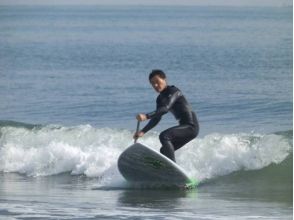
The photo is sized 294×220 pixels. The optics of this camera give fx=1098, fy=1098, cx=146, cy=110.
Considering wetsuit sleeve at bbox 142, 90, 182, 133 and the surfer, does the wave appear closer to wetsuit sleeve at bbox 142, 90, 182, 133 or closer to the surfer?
the surfer

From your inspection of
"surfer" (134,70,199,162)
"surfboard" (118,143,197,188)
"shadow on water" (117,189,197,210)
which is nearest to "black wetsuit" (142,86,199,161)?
"surfer" (134,70,199,162)

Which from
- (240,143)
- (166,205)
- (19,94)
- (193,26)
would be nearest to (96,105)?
(19,94)

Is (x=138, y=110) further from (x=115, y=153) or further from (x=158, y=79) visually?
(x=158, y=79)

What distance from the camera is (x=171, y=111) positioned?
1038 cm

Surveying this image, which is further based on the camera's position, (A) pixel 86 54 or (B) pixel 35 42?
(B) pixel 35 42

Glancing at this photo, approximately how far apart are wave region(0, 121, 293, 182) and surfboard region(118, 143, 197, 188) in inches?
32.9

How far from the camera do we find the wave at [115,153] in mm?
12125

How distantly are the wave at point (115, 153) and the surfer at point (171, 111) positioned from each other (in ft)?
3.18

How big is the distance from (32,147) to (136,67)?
1139cm

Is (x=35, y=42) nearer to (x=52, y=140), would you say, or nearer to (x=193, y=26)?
(x=193, y=26)

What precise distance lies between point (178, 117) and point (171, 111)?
0.11 meters

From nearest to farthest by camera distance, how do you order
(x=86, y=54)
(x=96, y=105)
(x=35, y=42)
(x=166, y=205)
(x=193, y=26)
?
(x=166, y=205)
(x=96, y=105)
(x=86, y=54)
(x=35, y=42)
(x=193, y=26)

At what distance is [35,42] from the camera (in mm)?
32250

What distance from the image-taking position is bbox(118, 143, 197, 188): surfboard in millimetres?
10344
